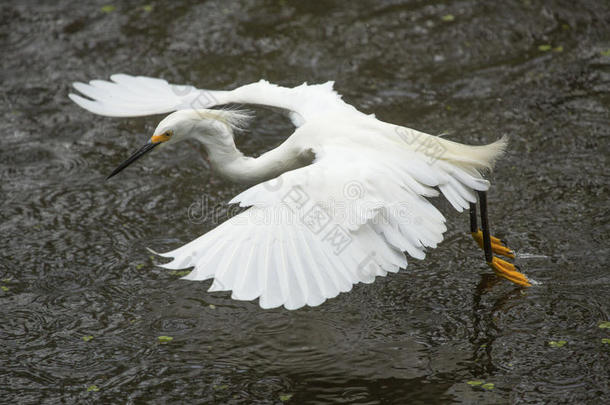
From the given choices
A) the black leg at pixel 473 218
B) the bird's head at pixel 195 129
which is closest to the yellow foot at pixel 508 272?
the black leg at pixel 473 218

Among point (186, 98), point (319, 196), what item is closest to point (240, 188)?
point (186, 98)

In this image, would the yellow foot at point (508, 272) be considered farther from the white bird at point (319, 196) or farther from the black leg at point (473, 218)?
the black leg at point (473, 218)

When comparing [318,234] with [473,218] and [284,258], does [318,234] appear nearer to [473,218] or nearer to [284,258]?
[284,258]

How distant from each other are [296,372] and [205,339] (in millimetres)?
616

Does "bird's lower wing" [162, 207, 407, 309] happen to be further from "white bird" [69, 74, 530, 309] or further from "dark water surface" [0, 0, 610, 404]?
"dark water surface" [0, 0, 610, 404]

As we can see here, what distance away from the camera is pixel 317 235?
137 inches

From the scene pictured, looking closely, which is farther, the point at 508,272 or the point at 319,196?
the point at 508,272

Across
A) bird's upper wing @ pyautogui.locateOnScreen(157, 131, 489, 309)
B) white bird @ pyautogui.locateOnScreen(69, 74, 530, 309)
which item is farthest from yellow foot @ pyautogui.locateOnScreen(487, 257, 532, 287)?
bird's upper wing @ pyautogui.locateOnScreen(157, 131, 489, 309)

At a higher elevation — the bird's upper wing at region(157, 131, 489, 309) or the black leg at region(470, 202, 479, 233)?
the bird's upper wing at region(157, 131, 489, 309)

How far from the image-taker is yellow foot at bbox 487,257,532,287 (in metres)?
4.43

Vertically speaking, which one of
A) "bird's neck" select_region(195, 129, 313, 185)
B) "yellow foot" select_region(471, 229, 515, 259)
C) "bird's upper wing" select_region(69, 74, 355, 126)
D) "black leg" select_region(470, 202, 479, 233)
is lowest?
"yellow foot" select_region(471, 229, 515, 259)

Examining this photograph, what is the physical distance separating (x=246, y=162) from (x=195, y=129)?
1.25ft

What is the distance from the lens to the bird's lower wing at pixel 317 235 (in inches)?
132

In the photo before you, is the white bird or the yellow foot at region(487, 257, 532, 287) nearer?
the white bird
